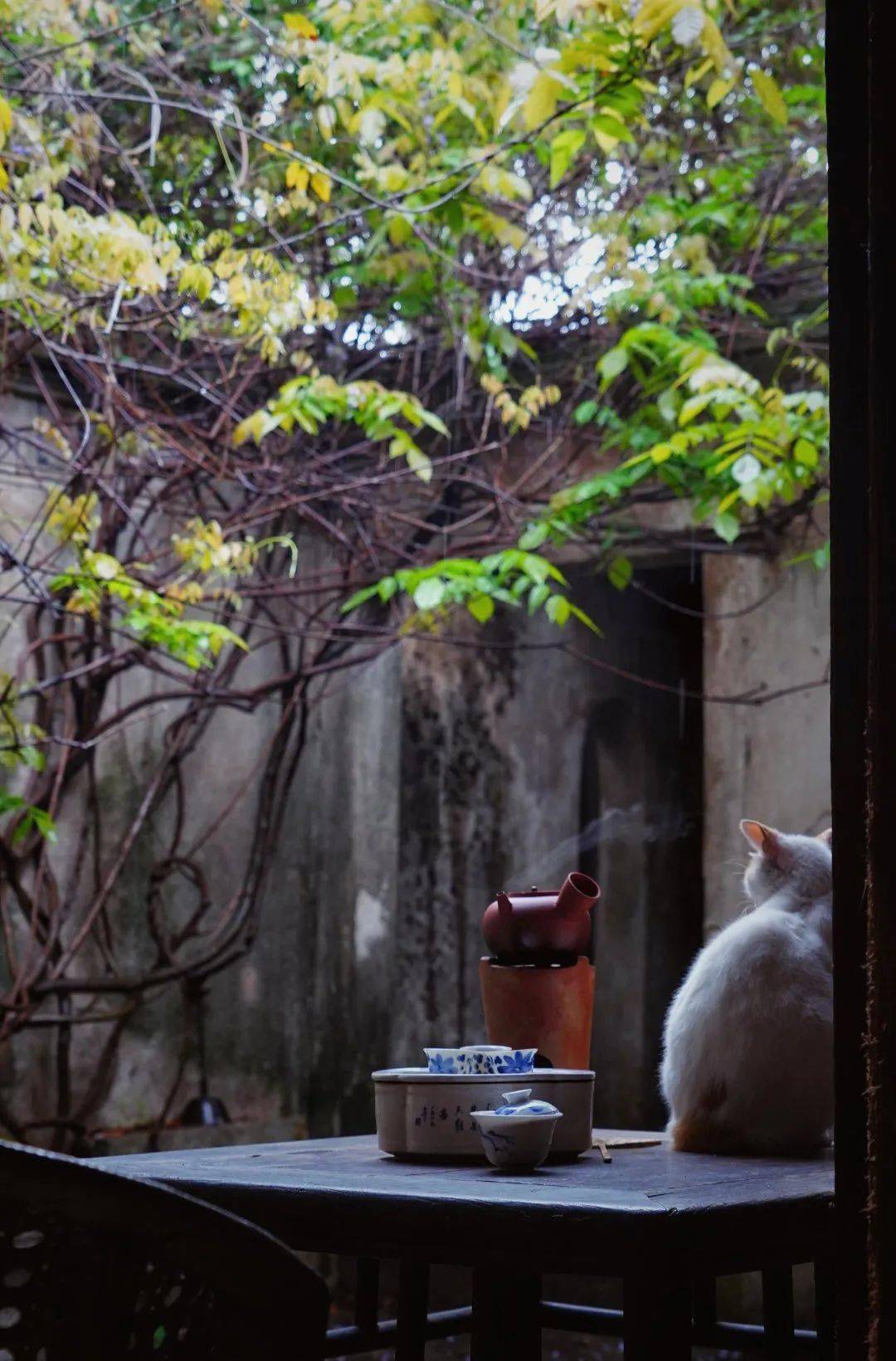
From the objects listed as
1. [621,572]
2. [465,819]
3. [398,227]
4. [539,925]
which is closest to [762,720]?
[621,572]

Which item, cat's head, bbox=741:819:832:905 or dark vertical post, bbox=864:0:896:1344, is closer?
dark vertical post, bbox=864:0:896:1344

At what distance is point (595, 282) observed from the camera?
15.3ft

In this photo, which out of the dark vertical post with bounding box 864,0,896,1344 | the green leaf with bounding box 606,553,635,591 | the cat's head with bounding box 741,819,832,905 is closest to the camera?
the dark vertical post with bounding box 864,0,896,1344

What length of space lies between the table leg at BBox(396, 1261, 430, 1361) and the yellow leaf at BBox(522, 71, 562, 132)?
2.20m

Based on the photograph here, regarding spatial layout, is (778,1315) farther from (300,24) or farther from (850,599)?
(300,24)

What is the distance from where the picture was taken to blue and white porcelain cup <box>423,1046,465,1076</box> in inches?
71.6

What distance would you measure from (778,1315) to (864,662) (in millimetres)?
1802

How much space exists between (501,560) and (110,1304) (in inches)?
139

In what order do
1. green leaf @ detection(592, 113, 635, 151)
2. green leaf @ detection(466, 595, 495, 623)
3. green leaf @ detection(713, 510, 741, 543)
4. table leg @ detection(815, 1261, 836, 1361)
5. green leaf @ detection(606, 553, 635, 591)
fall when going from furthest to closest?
1. green leaf @ detection(606, 553, 635, 591)
2. green leaf @ detection(466, 595, 495, 623)
3. green leaf @ detection(713, 510, 741, 543)
4. green leaf @ detection(592, 113, 635, 151)
5. table leg @ detection(815, 1261, 836, 1361)

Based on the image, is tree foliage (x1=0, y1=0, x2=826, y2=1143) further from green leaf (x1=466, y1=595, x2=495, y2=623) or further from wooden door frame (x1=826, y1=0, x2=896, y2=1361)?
wooden door frame (x1=826, y1=0, x2=896, y2=1361)

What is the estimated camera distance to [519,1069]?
71.6 inches

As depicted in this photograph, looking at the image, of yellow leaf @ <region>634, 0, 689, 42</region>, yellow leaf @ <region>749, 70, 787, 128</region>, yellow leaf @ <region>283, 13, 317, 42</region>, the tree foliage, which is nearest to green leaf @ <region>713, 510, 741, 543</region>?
the tree foliage

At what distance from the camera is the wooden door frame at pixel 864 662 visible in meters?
0.96

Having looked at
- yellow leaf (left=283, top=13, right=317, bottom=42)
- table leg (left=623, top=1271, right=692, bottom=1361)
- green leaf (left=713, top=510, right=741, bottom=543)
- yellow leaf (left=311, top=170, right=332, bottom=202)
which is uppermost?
yellow leaf (left=283, top=13, right=317, bottom=42)
